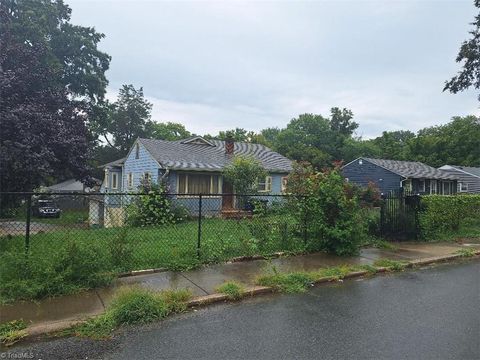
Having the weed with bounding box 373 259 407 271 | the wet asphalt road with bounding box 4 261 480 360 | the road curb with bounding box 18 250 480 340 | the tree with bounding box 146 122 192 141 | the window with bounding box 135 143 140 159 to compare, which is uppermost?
the tree with bounding box 146 122 192 141

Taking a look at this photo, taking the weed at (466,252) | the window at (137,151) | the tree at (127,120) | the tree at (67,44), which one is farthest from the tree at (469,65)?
the tree at (127,120)

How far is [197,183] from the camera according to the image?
757 inches

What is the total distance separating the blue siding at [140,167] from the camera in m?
18.9

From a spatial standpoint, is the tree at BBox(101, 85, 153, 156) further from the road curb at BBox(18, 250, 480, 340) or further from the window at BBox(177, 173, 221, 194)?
the road curb at BBox(18, 250, 480, 340)

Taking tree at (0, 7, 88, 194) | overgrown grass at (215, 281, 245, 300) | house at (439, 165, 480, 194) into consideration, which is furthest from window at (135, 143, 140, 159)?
house at (439, 165, 480, 194)

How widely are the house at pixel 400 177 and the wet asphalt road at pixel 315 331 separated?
25102 millimetres

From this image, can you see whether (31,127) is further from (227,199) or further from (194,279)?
(227,199)

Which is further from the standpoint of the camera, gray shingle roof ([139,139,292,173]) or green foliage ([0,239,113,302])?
gray shingle roof ([139,139,292,173])

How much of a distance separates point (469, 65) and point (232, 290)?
19.4 metres

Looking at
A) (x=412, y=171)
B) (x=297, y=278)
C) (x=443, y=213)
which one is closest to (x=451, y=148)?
(x=412, y=171)

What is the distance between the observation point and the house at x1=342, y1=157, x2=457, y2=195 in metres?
30.5

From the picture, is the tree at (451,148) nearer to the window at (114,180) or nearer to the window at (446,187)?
the window at (446,187)

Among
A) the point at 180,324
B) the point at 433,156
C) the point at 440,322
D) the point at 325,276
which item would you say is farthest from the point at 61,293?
the point at 433,156

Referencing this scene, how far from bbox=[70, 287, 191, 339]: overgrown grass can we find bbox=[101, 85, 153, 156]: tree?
46.2 meters
